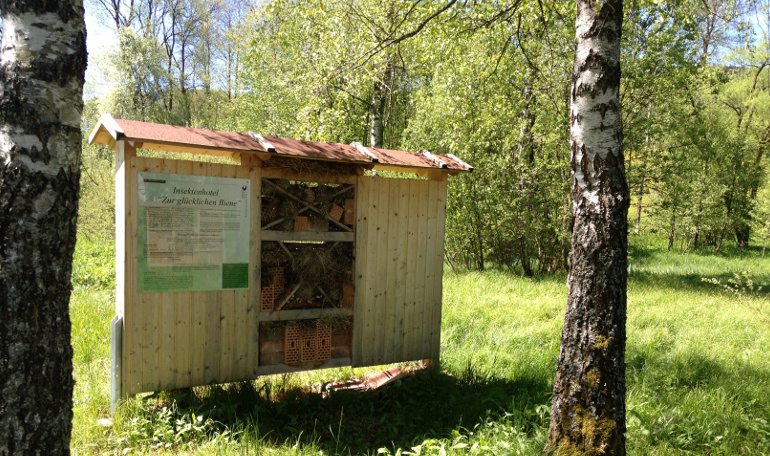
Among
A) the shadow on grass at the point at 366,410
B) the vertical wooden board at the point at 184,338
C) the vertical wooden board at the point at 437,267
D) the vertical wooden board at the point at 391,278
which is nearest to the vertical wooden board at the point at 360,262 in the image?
the vertical wooden board at the point at 391,278

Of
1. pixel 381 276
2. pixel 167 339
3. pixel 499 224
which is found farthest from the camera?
pixel 499 224

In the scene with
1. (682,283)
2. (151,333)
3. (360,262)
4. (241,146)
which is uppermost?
(241,146)

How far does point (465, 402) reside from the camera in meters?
4.81

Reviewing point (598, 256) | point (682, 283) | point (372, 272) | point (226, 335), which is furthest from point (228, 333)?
point (682, 283)

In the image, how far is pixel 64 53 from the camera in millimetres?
2156

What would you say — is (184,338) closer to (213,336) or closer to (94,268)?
(213,336)

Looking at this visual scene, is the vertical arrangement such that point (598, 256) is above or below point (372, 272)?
above

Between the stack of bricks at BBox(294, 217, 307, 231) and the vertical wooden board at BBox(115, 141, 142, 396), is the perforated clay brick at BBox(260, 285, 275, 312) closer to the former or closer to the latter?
the stack of bricks at BBox(294, 217, 307, 231)

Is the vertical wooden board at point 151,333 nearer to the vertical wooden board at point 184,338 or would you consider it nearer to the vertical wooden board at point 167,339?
the vertical wooden board at point 167,339

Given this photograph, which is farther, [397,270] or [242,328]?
[397,270]

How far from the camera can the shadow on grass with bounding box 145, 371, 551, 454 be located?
4.18 m

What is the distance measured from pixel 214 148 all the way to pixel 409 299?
2770 millimetres

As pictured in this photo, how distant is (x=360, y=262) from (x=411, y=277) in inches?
28.6

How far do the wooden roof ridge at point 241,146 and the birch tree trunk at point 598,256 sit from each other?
2.34 meters
